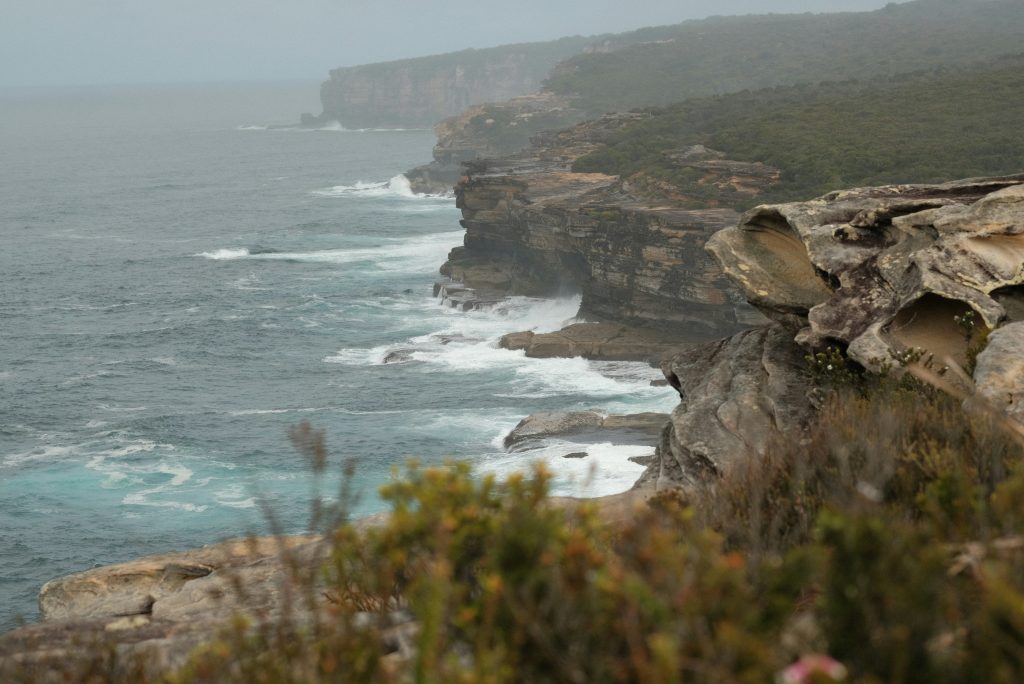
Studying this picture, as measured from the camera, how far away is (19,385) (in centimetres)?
4966

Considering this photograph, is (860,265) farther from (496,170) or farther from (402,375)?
(496,170)

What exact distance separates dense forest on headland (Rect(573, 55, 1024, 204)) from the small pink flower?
5239 cm

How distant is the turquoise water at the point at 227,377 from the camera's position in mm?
35125

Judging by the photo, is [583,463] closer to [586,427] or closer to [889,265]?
[586,427]

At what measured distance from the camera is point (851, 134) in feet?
221

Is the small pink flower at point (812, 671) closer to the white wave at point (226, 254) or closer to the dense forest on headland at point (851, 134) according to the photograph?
the dense forest on headland at point (851, 134)

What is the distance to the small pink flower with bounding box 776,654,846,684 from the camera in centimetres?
492

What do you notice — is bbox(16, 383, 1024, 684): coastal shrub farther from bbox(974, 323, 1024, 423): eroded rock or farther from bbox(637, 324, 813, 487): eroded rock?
bbox(637, 324, 813, 487): eroded rock

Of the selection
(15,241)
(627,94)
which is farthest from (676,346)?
(627,94)

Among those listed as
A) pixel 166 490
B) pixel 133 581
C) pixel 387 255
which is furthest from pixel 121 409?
pixel 387 255

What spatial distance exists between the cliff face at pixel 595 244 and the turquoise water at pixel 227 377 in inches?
140

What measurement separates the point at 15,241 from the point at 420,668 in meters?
93.7

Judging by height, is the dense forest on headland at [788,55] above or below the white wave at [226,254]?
above

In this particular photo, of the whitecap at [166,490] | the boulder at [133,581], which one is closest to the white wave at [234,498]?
the whitecap at [166,490]
